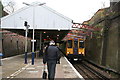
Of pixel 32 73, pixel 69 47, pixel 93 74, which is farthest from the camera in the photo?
pixel 69 47

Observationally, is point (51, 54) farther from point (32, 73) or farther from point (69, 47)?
point (69, 47)

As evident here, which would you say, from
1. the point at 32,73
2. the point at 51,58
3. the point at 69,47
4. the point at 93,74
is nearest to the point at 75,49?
the point at 69,47

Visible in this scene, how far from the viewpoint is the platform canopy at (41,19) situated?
24578 millimetres

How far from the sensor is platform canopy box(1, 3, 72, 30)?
24.6 m

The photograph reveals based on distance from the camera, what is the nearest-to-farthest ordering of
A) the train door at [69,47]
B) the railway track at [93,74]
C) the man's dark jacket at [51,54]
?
the man's dark jacket at [51,54]
the railway track at [93,74]
the train door at [69,47]

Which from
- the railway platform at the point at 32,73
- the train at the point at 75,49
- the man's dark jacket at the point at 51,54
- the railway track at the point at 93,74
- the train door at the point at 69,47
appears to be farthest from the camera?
the train door at the point at 69,47

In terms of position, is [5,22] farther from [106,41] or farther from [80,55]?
[106,41]

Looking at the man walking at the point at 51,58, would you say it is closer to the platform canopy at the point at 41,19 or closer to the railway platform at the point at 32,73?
the railway platform at the point at 32,73

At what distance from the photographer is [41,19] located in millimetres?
25172

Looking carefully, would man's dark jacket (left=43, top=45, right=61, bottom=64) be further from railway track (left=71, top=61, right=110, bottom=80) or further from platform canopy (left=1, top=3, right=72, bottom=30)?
platform canopy (left=1, top=3, right=72, bottom=30)

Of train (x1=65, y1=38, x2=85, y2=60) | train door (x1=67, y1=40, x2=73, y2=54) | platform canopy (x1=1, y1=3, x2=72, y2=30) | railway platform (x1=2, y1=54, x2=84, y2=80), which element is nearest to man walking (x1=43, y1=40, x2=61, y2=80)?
railway platform (x1=2, y1=54, x2=84, y2=80)

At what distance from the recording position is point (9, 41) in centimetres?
3116

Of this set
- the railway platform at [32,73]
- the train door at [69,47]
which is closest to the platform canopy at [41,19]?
the train door at [69,47]

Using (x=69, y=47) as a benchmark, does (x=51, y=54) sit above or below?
above
